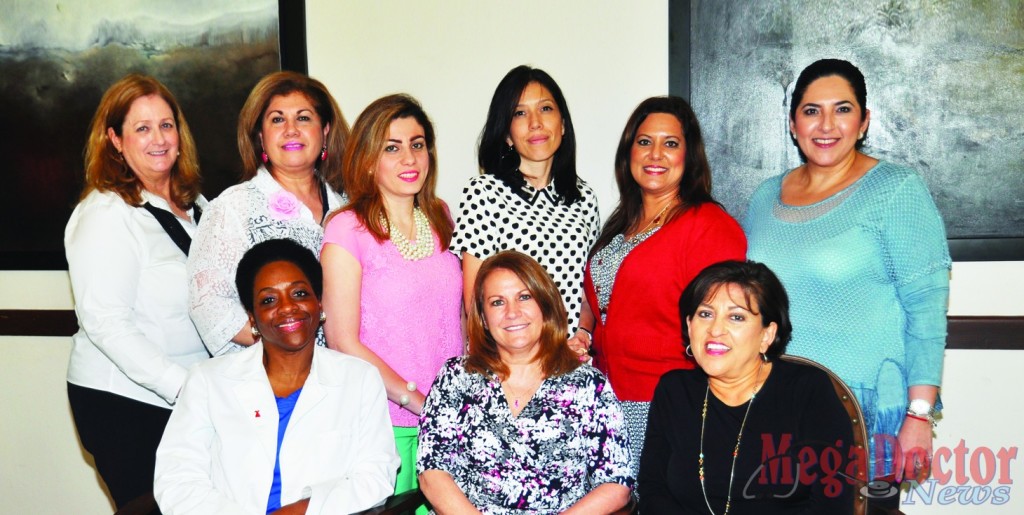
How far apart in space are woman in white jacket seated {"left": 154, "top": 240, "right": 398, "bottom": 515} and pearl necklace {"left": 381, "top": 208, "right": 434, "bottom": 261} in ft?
1.14

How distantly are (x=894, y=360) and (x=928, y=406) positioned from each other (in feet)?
0.50

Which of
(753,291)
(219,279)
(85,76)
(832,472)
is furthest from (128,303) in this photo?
(832,472)

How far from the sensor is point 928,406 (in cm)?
233

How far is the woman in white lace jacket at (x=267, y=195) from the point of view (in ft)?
8.35

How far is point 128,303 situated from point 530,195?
135 cm

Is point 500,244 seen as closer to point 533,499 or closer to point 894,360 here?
point 533,499

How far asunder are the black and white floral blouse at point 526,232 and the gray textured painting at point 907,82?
0.85m

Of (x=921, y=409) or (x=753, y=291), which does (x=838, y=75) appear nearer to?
(x=753, y=291)

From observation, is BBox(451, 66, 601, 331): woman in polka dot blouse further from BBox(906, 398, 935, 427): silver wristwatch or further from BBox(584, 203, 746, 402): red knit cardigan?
BBox(906, 398, 935, 427): silver wristwatch

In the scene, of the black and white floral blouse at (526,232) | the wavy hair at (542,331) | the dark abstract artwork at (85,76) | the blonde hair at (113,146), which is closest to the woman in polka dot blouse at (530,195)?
the black and white floral blouse at (526,232)

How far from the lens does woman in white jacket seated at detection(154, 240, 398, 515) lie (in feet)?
7.34

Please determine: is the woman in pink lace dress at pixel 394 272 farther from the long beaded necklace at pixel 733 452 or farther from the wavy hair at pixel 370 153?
the long beaded necklace at pixel 733 452

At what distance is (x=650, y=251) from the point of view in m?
2.51

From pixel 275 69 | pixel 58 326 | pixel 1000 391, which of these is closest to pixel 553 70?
pixel 275 69
